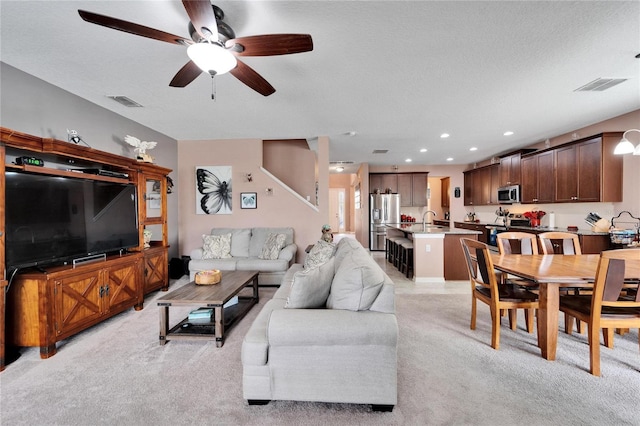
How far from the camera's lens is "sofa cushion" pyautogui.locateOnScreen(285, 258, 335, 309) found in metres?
1.82

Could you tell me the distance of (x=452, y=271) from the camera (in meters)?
4.68

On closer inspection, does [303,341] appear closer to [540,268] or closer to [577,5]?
[540,268]

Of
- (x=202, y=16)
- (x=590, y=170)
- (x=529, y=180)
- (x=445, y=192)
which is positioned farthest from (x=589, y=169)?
(x=202, y=16)

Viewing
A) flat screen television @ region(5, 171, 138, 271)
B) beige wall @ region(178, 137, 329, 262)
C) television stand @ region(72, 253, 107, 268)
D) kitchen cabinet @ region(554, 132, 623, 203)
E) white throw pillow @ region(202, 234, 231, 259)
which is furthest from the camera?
beige wall @ region(178, 137, 329, 262)

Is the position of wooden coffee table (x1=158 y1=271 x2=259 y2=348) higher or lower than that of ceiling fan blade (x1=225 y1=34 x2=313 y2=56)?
lower

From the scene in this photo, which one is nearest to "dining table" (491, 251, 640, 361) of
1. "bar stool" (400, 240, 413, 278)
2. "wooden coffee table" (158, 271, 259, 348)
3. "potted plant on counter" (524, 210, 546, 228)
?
"bar stool" (400, 240, 413, 278)

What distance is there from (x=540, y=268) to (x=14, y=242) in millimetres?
4498

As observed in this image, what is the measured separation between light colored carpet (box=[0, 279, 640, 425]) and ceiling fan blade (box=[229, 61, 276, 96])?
235cm

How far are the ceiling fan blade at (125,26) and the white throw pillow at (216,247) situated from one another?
3.45m

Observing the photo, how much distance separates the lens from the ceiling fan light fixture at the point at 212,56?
175 centimetres

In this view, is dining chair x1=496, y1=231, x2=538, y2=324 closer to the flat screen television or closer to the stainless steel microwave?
the stainless steel microwave

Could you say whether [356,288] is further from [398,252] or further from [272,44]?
[398,252]

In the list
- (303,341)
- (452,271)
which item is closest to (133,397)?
(303,341)

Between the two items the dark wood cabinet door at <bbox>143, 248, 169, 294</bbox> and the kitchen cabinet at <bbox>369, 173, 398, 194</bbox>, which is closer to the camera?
the dark wood cabinet door at <bbox>143, 248, 169, 294</bbox>
